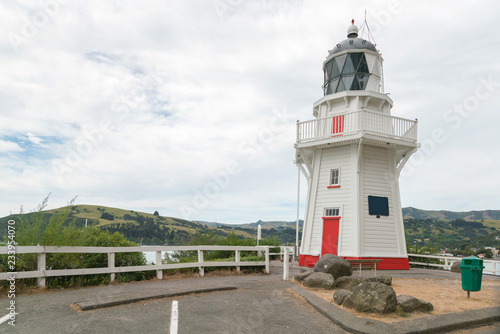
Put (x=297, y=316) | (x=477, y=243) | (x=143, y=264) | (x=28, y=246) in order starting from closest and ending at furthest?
(x=297, y=316), (x=28, y=246), (x=143, y=264), (x=477, y=243)

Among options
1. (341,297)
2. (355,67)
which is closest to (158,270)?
(341,297)

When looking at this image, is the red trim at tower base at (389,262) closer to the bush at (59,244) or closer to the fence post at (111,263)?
the bush at (59,244)

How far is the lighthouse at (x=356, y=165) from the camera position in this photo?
1729cm

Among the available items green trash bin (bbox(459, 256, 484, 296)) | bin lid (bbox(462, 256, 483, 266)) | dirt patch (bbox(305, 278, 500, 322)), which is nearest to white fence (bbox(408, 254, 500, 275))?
dirt patch (bbox(305, 278, 500, 322))

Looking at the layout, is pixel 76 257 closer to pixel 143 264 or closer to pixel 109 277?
pixel 109 277

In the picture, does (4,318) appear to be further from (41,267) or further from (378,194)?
(378,194)

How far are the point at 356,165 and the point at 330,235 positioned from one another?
3.70 meters

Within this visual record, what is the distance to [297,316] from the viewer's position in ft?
23.1

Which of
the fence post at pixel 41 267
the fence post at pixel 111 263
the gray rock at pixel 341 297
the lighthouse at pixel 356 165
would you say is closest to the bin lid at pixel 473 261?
the gray rock at pixel 341 297

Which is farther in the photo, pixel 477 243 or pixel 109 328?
pixel 477 243

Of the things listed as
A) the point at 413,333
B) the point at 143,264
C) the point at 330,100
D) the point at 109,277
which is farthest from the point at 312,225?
the point at 413,333

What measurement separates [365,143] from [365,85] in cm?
381

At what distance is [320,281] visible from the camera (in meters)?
9.75

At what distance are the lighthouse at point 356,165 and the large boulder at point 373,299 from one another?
9766 mm
